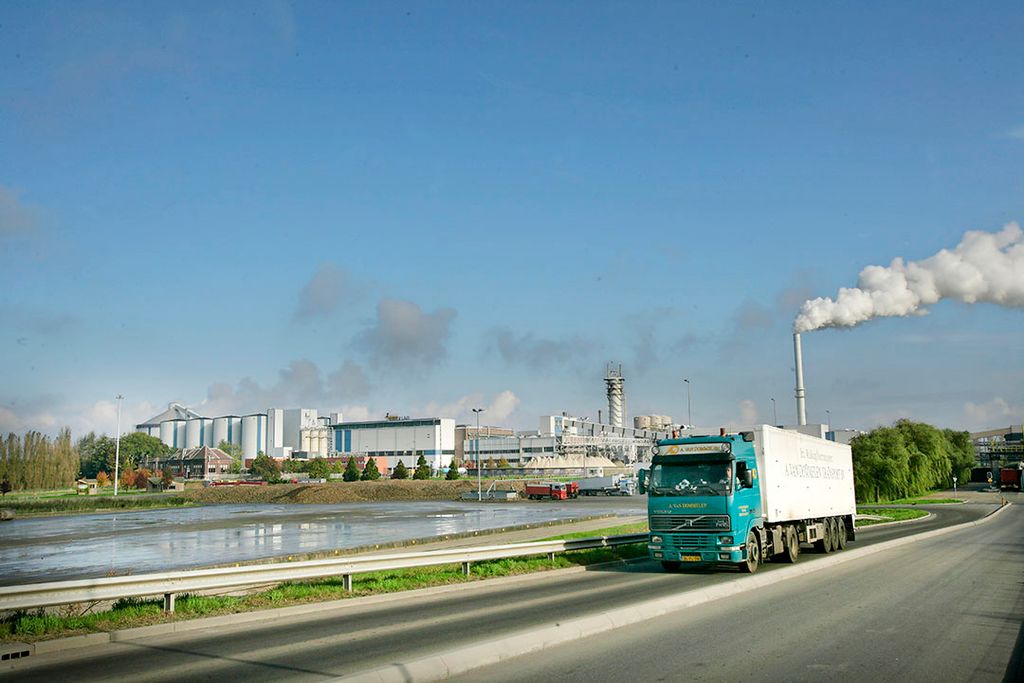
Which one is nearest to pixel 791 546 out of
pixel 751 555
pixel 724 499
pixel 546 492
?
pixel 751 555

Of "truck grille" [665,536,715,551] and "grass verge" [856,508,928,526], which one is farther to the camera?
"grass verge" [856,508,928,526]

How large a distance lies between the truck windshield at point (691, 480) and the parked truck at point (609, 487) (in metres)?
76.1

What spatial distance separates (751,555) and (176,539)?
29.5 metres

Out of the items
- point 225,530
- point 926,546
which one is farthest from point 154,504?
point 926,546

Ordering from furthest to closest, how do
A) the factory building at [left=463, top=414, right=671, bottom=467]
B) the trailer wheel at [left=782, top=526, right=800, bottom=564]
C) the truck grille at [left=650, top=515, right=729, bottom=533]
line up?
1. the factory building at [left=463, top=414, right=671, bottom=467]
2. the trailer wheel at [left=782, top=526, right=800, bottom=564]
3. the truck grille at [left=650, top=515, right=729, bottom=533]

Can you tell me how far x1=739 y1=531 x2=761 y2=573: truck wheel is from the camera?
1964 centimetres

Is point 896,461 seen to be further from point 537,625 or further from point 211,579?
point 211,579

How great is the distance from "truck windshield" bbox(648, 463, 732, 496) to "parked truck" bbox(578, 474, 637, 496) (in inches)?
2997

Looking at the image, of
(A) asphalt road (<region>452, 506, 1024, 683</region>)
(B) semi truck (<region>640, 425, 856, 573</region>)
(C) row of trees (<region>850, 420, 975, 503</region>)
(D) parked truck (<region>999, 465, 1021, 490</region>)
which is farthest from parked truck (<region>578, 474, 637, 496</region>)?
(A) asphalt road (<region>452, 506, 1024, 683</region>)

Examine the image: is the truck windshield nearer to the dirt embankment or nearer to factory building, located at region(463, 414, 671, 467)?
the dirt embankment

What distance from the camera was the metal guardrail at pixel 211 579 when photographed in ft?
39.2

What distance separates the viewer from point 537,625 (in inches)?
495

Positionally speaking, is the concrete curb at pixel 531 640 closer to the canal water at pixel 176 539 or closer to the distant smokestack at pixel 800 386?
the canal water at pixel 176 539

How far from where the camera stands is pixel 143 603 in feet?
49.1
